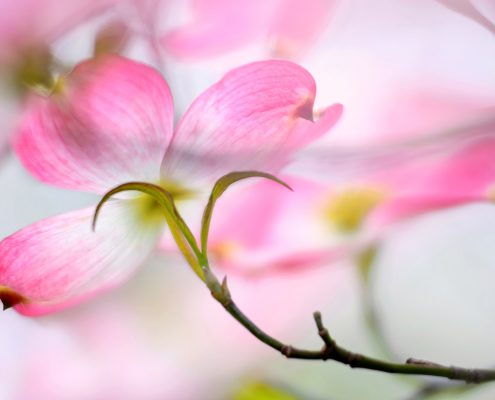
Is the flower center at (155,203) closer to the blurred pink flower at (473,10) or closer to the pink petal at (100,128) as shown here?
the pink petal at (100,128)

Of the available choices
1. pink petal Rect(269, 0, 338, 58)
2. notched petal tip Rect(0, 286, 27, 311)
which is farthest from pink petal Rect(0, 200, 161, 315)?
pink petal Rect(269, 0, 338, 58)

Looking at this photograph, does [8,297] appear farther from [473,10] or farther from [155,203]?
[473,10]

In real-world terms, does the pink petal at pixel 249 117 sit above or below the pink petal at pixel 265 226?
above

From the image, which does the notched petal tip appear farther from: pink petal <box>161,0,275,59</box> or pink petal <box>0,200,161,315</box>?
pink petal <box>161,0,275,59</box>

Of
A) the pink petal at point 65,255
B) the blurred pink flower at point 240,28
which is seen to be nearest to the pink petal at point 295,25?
the blurred pink flower at point 240,28

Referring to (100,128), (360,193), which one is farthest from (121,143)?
(360,193)

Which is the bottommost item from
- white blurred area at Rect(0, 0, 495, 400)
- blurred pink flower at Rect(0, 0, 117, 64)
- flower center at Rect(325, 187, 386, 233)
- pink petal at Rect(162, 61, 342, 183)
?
white blurred area at Rect(0, 0, 495, 400)

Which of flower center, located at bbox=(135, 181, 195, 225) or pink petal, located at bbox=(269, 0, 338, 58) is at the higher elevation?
pink petal, located at bbox=(269, 0, 338, 58)
